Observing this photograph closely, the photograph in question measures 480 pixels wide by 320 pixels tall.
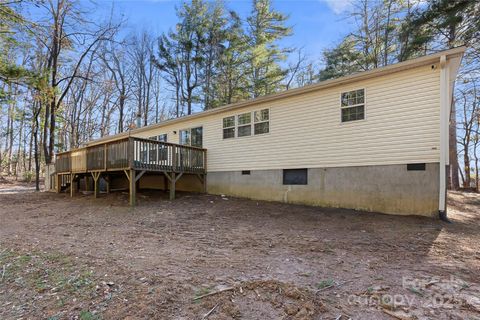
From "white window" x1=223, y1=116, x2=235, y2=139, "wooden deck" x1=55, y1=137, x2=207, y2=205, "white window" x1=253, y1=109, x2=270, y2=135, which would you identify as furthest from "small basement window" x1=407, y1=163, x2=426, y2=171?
"wooden deck" x1=55, y1=137, x2=207, y2=205

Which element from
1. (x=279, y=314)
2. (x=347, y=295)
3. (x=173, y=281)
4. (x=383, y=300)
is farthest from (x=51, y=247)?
(x=383, y=300)

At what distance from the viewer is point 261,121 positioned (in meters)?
9.78

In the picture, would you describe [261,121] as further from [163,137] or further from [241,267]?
[241,267]

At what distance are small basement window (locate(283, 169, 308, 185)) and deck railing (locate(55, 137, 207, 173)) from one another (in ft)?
12.5

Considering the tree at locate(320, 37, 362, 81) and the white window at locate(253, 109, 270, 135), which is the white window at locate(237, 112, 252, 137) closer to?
the white window at locate(253, 109, 270, 135)

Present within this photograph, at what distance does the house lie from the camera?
6.51 meters

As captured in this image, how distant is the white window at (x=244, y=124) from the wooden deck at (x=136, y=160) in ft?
6.34

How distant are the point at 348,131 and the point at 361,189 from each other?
5.83ft

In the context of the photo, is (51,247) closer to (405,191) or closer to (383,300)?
(383,300)

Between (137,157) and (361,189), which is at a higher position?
(137,157)

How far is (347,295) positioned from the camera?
271 centimetres

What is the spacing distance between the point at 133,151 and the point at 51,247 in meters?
4.15

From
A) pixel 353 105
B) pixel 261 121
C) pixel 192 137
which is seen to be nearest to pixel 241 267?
pixel 353 105

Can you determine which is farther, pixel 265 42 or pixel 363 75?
pixel 265 42
